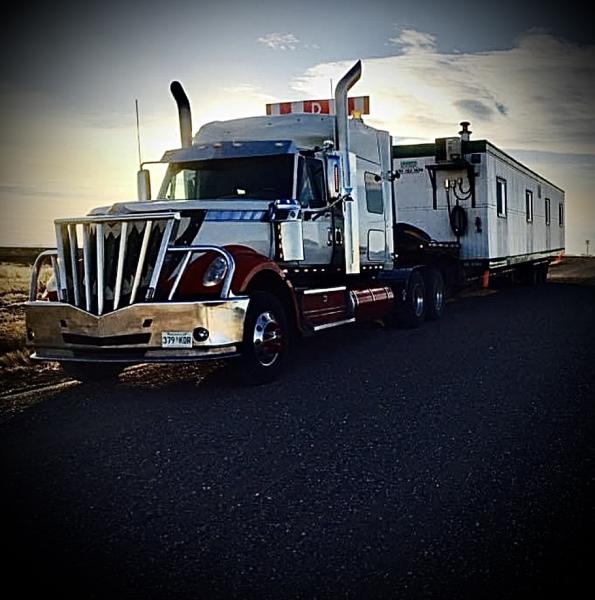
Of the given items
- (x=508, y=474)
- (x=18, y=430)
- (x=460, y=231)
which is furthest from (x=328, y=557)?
(x=460, y=231)

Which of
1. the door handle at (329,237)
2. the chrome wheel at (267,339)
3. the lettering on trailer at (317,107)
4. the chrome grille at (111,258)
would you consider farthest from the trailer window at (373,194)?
the chrome grille at (111,258)

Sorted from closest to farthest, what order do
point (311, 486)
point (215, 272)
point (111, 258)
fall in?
point (311, 486)
point (215, 272)
point (111, 258)

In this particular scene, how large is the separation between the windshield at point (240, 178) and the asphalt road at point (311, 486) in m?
2.25

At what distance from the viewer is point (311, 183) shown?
8.81m

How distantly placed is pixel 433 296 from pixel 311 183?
15.7ft

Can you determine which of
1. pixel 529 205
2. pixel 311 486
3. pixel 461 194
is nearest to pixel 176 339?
pixel 311 486

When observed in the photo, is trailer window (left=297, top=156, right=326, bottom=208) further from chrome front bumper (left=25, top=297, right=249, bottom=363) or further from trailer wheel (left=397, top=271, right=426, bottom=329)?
trailer wheel (left=397, top=271, right=426, bottom=329)

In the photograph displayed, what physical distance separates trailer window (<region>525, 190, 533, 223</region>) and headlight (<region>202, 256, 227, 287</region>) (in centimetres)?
1425

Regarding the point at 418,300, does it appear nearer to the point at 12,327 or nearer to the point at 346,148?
the point at 346,148

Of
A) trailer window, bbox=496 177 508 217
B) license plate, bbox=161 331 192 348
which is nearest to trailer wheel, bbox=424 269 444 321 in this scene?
trailer window, bbox=496 177 508 217

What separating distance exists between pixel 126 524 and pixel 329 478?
1.23 meters

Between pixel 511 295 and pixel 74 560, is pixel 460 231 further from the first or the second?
pixel 74 560

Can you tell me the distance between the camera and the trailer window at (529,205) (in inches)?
758

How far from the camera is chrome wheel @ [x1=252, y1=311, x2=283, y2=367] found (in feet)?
23.1
